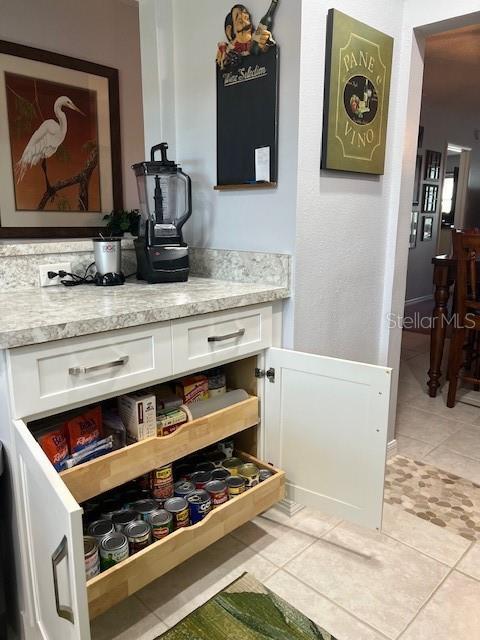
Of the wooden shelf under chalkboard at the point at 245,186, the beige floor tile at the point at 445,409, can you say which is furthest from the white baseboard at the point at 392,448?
the wooden shelf under chalkboard at the point at 245,186

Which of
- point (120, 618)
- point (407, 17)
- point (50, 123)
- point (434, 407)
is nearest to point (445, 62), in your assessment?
point (407, 17)

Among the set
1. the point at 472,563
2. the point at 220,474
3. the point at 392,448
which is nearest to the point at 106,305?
the point at 220,474

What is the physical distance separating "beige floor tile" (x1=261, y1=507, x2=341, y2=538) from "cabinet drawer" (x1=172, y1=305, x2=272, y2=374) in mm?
712

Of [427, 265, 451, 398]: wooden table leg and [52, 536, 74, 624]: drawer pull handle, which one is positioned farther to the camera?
[427, 265, 451, 398]: wooden table leg

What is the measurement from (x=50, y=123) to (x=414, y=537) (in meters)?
3.00

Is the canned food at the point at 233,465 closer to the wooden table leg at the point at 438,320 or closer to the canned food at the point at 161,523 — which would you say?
the canned food at the point at 161,523

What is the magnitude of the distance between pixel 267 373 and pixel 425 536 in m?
0.86

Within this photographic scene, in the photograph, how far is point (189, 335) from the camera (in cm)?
139

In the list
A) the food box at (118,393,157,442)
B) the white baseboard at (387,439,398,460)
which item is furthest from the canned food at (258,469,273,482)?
the white baseboard at (387,439,398,460)

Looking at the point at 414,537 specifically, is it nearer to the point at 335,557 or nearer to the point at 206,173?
the point at 335,557

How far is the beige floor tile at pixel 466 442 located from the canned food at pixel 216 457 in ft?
4.24

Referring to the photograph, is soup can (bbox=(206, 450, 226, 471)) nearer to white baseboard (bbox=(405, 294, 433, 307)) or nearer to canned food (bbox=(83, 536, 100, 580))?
canned food (bbox=(83, 536, 100, 580))

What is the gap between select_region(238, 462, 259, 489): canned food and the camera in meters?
1.65

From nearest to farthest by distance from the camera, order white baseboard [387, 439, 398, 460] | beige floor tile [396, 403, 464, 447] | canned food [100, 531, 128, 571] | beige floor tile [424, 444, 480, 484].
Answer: canned food [100, 531, 128, 571]
beige floor tile [424, 444, 480, 484]
white baseboard [387, 439, 398, 460]
beige floor tile [396, 403, 464, 447]
